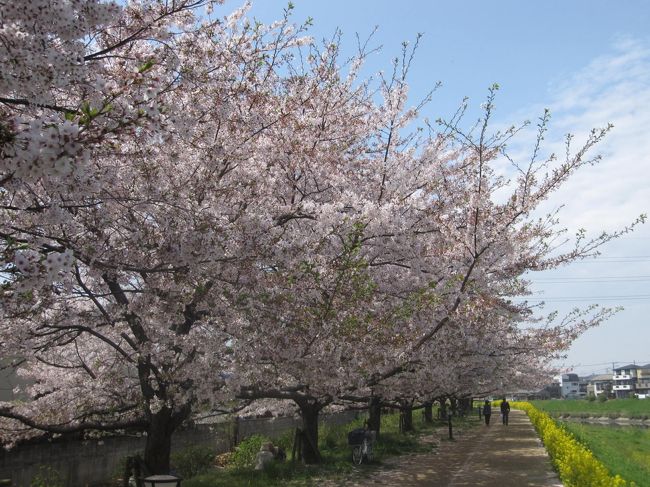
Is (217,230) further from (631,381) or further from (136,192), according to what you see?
(631,381)

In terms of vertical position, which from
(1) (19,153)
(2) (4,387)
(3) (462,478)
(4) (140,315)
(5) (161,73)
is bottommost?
(3) (462,478)

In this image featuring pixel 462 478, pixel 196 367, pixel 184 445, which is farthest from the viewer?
pixel 184 445

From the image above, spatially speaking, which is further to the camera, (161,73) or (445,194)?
(445,194)

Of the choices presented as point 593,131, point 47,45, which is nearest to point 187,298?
point 47,45

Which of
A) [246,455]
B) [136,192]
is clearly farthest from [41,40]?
[246,455]

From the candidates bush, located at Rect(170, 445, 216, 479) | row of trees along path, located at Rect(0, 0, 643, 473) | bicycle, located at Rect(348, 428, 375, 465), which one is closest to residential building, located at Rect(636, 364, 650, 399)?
bicycle, located at Rect(348, 428, 375, 465)

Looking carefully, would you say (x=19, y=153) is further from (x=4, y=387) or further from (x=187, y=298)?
(x=4, y=387)

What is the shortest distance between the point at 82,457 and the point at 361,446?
290 inches

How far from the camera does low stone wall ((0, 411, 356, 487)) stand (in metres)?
11.0

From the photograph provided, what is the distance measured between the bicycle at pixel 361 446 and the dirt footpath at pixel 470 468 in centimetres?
54

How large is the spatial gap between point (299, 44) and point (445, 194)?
12.4ft

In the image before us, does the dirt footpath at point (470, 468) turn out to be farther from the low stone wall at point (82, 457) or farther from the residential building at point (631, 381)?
the residential building at point (631, 381)

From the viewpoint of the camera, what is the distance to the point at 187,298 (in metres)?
8.05

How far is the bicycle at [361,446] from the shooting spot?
1620cm
